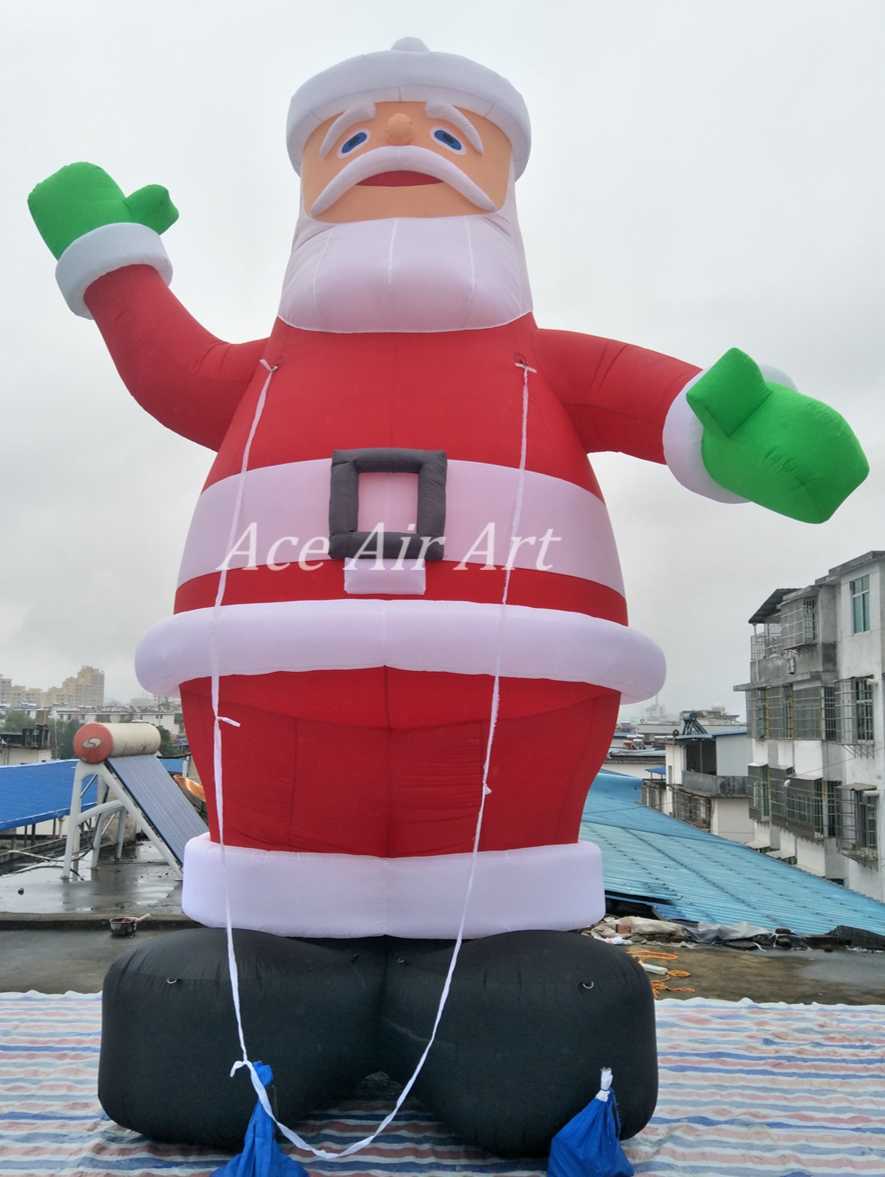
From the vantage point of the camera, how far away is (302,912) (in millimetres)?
2951

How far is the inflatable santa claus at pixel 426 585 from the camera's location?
2.80m

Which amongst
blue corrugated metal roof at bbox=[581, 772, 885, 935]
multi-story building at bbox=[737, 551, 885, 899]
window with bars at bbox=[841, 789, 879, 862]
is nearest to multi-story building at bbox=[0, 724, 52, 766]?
multi-story building at bbox=[737, 551, 885, 899]

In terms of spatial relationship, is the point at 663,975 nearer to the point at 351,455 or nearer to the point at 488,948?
the point at 488,948

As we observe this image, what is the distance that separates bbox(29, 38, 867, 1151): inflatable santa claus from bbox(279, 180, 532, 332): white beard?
0.03 feet

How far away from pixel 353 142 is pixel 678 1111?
343 centimetres

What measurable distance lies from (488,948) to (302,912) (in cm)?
56

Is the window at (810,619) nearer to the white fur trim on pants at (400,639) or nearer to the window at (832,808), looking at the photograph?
the window at (832,808)

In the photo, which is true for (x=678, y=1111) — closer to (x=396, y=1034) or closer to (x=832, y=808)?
(x=396, y=1034)

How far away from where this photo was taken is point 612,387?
3387 mm

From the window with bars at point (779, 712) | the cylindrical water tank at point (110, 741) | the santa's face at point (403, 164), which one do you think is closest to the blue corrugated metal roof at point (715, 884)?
the santa's face at point (403, 164)

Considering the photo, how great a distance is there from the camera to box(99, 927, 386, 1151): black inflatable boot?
2680 millimetres

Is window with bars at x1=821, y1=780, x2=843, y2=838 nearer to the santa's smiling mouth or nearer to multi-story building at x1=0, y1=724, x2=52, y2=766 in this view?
the santa's smiling mouth

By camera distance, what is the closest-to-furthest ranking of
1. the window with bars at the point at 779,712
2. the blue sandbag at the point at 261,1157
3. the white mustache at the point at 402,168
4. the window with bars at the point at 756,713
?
the blue sandbag at the point at 261,1157, the white mustache at the point at 402,168, the window with bars at the point at 779,712, the window with bars at the point at 756,713

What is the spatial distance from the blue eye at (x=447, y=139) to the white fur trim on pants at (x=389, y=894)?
2.37 metres
